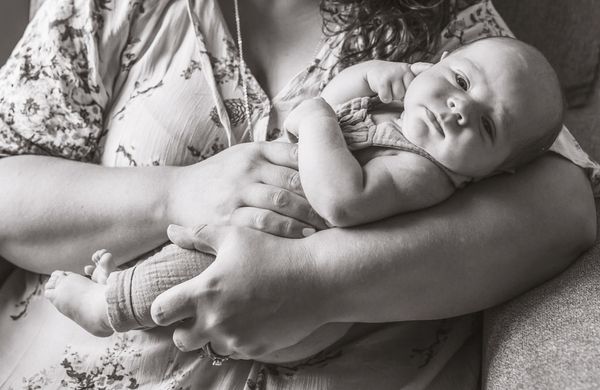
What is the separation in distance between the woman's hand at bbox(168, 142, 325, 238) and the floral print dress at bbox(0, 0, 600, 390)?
108 mm

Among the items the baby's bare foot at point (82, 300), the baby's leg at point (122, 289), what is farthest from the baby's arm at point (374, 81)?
the baby's bare foot at point (82, 300)

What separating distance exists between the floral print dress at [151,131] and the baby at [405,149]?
0.38 ft

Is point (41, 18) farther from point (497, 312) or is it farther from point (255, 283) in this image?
point (497, 312)

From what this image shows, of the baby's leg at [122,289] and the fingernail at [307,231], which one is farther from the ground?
the baby's leg at [122,289]

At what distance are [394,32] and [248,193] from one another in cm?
43

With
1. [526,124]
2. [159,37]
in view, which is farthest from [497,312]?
[159,37]

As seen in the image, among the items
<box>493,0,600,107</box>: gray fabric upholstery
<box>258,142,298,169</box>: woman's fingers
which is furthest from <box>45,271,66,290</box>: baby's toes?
<box>493,0,600,107</box>: gray fabric upholstery

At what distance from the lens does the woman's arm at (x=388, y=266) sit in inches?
36.3

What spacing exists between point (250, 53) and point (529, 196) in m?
0.57

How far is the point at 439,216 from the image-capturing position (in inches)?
39.3

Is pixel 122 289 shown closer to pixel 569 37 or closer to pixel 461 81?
pixel 461 81

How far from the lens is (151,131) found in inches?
45.3

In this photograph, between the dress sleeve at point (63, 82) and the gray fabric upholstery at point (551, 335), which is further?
the dress sleeve at point (63, 82)

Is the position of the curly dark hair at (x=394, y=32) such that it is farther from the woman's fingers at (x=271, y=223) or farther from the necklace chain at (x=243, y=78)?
the woman's fingers at (x=271, y=223)
